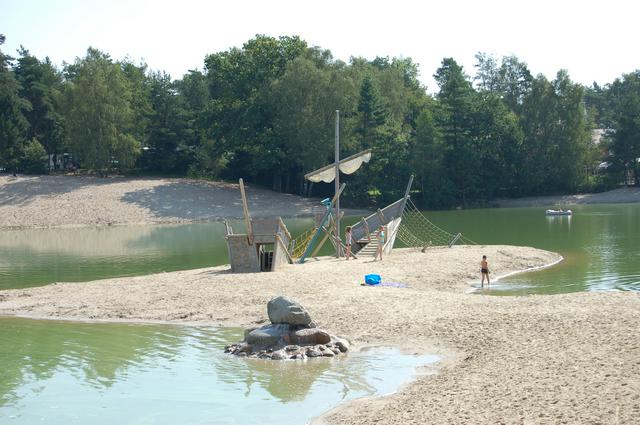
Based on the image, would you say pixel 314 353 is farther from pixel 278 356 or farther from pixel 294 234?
pixel 294 234

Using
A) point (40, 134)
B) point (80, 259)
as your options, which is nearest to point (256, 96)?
point (40, 134)

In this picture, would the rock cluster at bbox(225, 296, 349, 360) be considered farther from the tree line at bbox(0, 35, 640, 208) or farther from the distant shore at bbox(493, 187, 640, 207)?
the distant shore at bbox(493, 187, 640, 207)

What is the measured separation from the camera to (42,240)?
52.9 m

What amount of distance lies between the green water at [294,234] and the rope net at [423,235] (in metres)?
1.58

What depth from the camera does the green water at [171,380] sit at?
13.4 metres

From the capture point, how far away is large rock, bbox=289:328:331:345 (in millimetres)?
16719

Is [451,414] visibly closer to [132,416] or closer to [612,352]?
[612,352]

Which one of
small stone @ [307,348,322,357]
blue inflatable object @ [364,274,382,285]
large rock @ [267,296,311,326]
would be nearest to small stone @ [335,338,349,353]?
small stone @ [307,348,322,357]

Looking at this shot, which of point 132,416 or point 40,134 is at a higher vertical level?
point 40,134

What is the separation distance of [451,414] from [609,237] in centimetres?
3608

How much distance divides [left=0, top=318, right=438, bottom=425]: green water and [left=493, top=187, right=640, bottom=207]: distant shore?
2750 inches

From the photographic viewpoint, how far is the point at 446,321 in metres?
18.3

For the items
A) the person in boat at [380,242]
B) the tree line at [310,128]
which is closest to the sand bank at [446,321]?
the person in boat at [380,242]

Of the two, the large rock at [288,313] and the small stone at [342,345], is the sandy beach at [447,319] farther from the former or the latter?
the large rock at [288,313]
